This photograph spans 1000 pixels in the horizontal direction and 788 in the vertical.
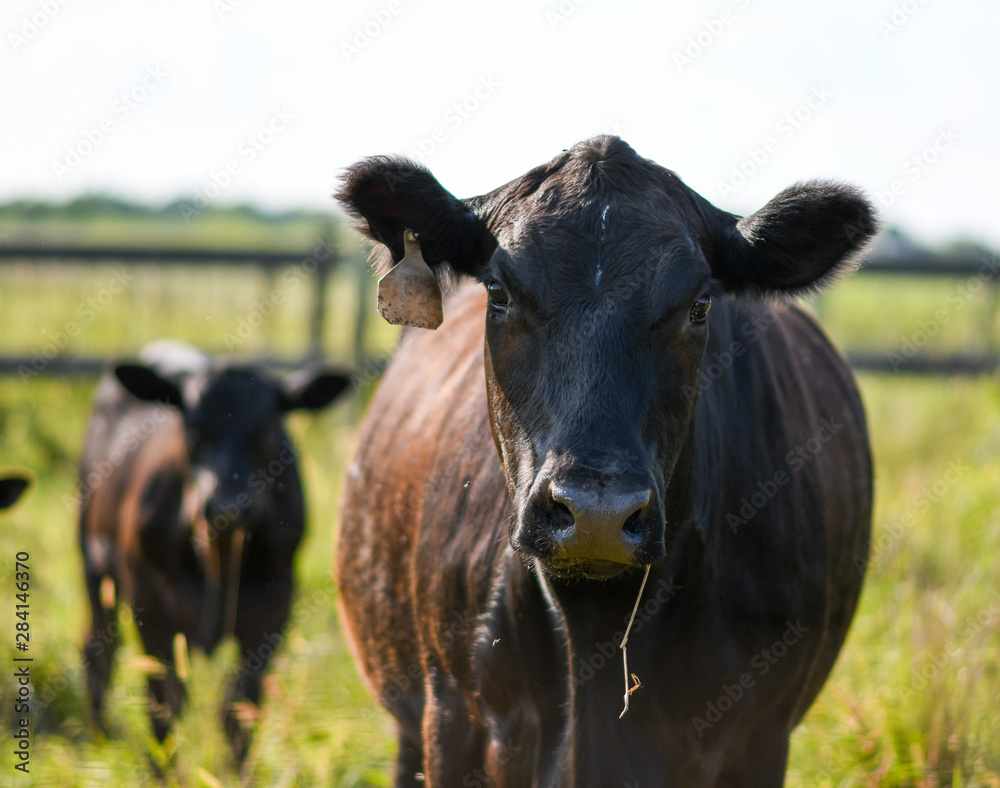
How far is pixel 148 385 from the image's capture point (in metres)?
5.42

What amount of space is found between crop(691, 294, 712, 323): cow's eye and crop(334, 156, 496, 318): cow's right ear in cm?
49

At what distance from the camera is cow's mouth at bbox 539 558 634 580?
1928 millimetres

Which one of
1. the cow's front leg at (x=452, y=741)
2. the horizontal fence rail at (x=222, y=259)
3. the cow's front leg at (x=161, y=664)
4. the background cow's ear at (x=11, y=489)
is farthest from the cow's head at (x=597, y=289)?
the horizontal fence rail at (x=222, y=259)

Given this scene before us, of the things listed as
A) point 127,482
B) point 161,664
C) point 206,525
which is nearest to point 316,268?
point 127,482

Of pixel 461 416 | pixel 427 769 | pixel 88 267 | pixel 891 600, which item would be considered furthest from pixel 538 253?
pixel 88 267

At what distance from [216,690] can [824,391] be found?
257 cm

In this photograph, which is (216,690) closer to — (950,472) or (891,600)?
(891,600)

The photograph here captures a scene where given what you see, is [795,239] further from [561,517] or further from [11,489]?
[11,489]

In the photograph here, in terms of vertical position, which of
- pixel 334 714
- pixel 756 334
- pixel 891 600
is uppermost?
pixel 756 334

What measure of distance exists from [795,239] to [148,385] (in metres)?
3.88

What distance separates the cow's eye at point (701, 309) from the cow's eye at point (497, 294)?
387 mm

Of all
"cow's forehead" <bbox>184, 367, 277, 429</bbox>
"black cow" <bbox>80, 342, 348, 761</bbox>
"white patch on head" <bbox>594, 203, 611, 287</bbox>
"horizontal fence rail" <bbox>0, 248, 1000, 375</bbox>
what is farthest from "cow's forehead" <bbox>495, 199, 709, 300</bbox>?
"horizontal fence rail" <bbox>0, 248, 1000, 375</bbox>

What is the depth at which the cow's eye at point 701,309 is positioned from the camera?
221 cm

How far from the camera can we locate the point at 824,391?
11.2ft
